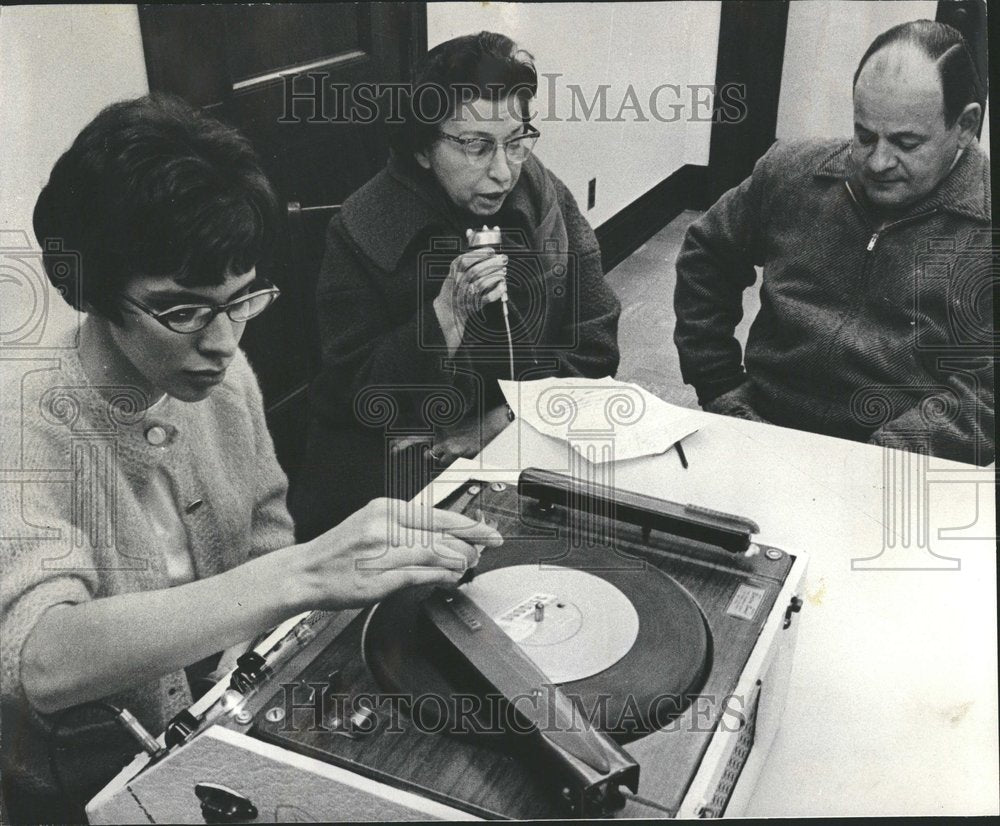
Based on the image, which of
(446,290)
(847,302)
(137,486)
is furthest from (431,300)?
(847,302)

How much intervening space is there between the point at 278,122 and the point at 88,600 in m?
0.52

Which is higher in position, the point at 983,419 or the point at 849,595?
the point at 983,419

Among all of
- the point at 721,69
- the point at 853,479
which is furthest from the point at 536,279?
the point at 853,479

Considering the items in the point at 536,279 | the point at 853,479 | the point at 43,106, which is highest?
the point at 43,106

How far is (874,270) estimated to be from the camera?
3.63 feet

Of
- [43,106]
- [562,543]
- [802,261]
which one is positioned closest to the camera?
[43,106]

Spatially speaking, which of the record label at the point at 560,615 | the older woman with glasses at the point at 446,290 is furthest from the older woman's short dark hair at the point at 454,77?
the record label at the point at 560,615

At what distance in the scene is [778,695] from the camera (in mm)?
998

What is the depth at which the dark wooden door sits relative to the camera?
957mm

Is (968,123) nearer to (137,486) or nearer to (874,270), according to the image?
(874,270)

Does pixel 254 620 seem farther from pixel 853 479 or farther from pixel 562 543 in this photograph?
pixel 853 479

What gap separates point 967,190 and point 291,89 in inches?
29.6

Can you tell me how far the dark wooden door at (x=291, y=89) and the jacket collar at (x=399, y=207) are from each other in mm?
18

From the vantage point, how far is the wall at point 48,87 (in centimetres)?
92
